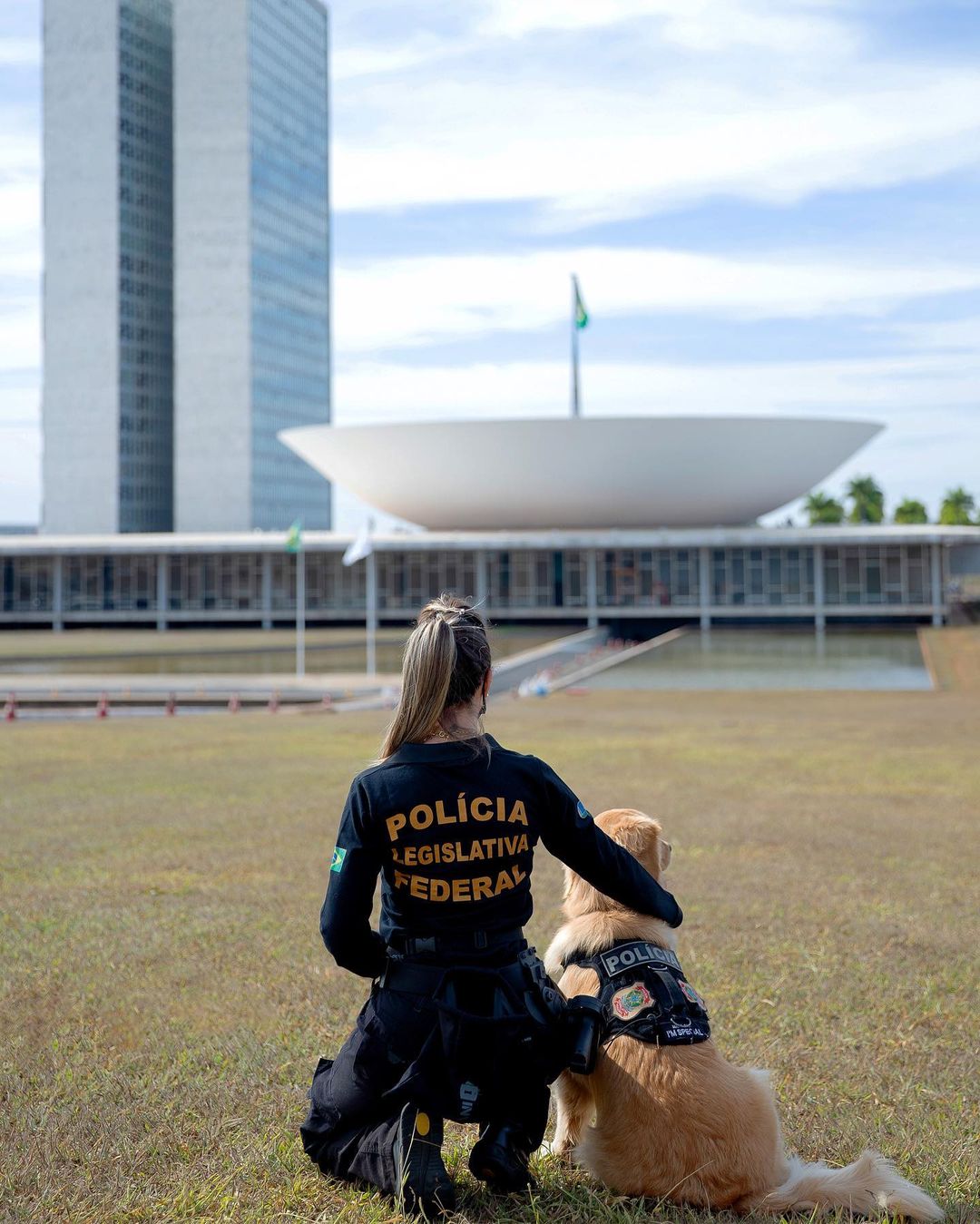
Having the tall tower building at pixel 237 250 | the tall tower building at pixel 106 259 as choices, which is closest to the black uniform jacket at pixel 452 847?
the tall tower building at pixel 237 250

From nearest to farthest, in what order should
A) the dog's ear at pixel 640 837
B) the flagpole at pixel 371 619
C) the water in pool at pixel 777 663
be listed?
1. the dog's ear at pixel 640 837
2. the water in pool at pixel 777 663
3. the flagpole at pixel 371 619

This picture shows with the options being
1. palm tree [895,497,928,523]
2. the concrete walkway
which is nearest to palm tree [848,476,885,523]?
palm tree [895,497,928,523]

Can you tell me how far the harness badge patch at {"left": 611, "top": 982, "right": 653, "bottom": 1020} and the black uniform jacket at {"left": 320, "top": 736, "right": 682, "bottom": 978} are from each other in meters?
0.21

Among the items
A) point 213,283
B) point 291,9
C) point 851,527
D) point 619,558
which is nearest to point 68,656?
point 619,558

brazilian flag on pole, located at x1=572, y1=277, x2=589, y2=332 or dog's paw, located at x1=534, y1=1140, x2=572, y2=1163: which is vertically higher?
brazilian flag on pole, located at x1=572, y1=277, x2=589, y2=332

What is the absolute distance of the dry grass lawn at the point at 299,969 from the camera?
3713 mm

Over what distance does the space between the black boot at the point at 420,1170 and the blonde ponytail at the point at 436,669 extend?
0.91 m

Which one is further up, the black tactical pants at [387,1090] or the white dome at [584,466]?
the white dome at [584,466]

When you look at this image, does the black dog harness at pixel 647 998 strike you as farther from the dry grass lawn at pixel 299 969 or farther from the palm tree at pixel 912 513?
the palm tree at pixel 912 513

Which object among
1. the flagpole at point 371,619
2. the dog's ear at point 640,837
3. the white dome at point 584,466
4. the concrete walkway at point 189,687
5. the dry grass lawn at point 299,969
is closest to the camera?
the dog's ear at point 640,837

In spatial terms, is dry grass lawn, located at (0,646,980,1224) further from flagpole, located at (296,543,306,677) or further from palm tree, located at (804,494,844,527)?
palm tree, located at (804,494,844,527)

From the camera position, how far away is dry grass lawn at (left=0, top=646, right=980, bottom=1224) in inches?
146

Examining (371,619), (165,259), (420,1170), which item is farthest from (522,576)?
(165,259)

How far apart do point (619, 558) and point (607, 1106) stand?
48.5 meters
